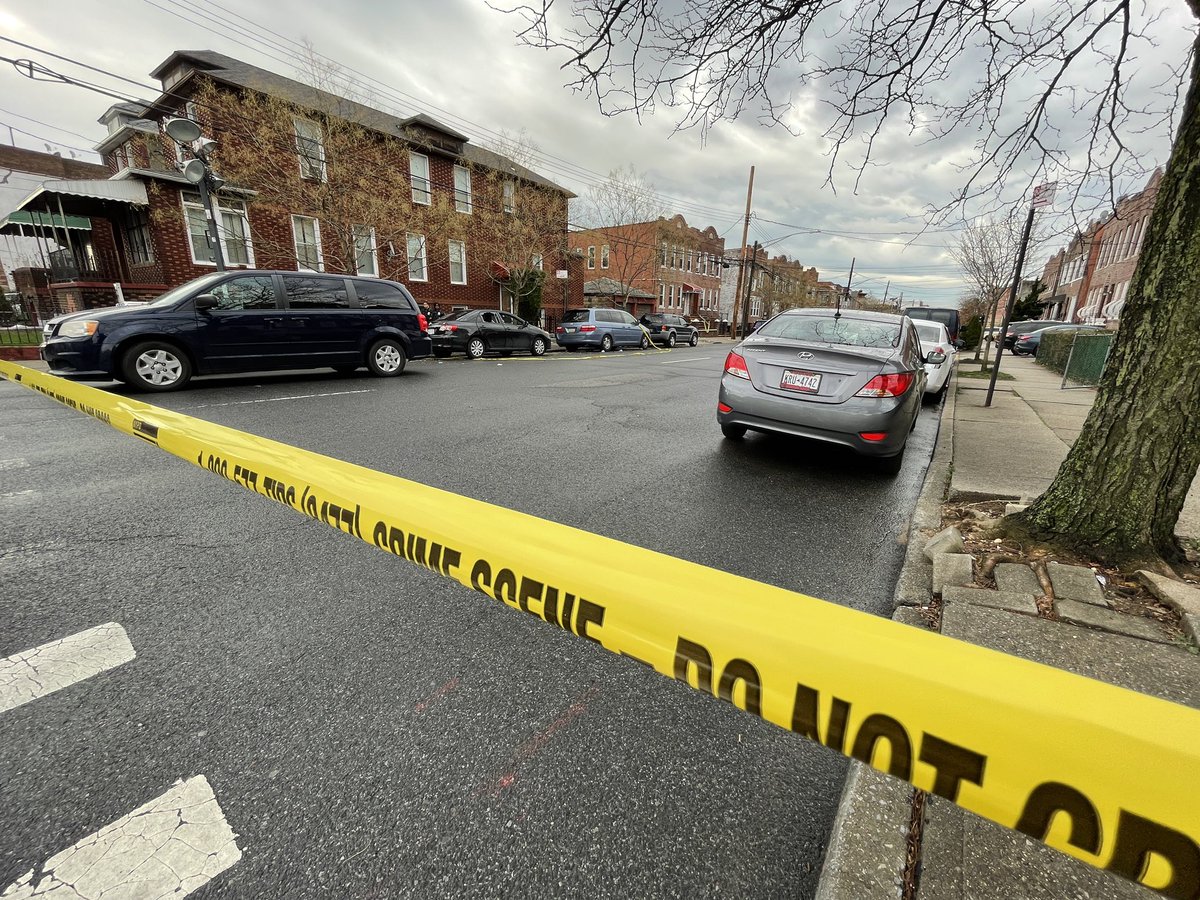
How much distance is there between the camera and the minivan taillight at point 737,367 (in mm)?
4953

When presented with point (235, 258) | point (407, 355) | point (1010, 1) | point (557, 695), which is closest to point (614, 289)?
point (235, 258)

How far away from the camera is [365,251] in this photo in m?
18.5

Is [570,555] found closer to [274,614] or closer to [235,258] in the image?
[274,614]

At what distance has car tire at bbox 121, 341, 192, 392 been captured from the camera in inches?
289

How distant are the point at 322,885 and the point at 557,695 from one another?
863 millimetres

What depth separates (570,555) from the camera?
1354mm

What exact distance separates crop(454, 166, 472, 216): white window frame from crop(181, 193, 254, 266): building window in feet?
29.4

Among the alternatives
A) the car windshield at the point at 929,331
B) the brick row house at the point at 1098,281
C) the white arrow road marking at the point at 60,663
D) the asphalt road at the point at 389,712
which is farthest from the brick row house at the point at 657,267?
the white arrow road marking at the point at 60,663

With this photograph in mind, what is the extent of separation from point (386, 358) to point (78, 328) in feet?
14.3

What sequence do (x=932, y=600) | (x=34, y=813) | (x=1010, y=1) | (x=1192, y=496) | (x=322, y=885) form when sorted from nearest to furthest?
(x=322, y=885), (x=34, y=813), (x=932, y=600), (x=1010, y=1), (x=1192, y=496)

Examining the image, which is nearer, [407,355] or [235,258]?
[407,355]

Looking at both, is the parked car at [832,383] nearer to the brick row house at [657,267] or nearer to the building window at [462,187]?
the building window at [462,187]

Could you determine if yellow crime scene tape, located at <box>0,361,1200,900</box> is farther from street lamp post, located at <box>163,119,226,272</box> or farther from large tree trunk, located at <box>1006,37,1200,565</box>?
street lamp post, located at <box>163,119,226,272</box>

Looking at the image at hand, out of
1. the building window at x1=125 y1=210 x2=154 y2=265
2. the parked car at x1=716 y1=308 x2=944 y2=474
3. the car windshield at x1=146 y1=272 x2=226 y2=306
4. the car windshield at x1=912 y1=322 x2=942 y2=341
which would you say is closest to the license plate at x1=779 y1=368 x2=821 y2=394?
the parked car at x1=716 y1=308 x2=944 y2=474
